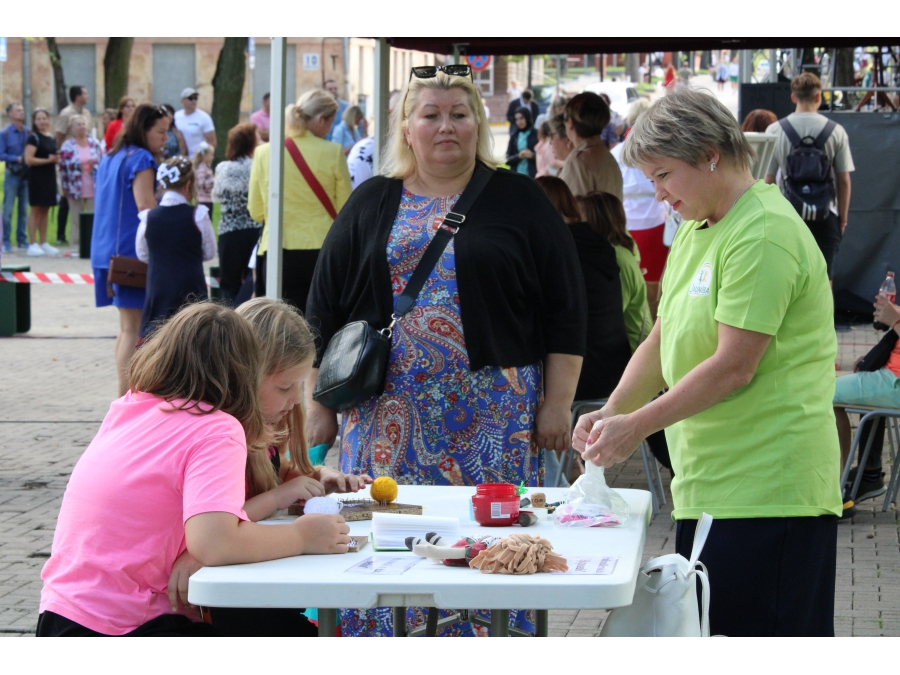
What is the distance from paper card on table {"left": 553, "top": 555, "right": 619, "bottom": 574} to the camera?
2.19 meters

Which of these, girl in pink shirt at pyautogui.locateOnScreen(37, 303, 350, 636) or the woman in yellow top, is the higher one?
the woman in yellow top

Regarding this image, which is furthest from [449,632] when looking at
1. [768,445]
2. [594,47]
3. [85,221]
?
[85,221]

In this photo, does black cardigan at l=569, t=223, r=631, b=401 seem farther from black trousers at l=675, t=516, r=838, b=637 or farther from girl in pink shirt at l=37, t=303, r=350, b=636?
girl in pink shirt at l=37, t=303, r=350, b=636

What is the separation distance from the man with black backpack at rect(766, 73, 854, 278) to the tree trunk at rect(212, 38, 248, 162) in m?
12.2

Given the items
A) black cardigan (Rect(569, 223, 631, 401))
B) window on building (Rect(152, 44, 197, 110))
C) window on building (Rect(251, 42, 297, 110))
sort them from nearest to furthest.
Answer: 1. black cardigan (Rect(569, 223, 631, 401))
2. window on building (Rect(251, 42, 297, 110))
3. window on building (Rect(152, 44, 197, 110))

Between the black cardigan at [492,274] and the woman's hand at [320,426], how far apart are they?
234 millimetres

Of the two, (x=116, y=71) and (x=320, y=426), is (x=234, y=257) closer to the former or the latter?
(x=320, y=426)

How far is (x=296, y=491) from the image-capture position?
9.28ft

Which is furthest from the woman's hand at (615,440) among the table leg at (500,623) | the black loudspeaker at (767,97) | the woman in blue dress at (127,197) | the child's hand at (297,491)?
the black loudspeaker at (767,97)

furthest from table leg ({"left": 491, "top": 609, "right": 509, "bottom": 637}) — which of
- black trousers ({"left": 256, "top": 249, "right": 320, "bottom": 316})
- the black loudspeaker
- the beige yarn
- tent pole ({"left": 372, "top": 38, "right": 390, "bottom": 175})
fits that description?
the black loudspeaker

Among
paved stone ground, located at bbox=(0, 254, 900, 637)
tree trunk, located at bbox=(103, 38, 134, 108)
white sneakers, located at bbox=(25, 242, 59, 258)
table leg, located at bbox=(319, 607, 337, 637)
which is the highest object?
tree trunk, located at bbox=(103, 38, 134, 108)

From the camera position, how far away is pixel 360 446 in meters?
3.57

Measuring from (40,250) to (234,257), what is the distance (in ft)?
27.5

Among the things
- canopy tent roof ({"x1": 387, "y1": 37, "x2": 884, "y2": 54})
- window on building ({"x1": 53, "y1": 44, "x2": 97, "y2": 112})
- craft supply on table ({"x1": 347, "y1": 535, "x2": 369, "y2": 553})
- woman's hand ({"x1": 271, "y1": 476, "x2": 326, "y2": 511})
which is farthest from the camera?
window on building ({"x1": 53, "y1": 44, "x2": 97, "y2": 112})
